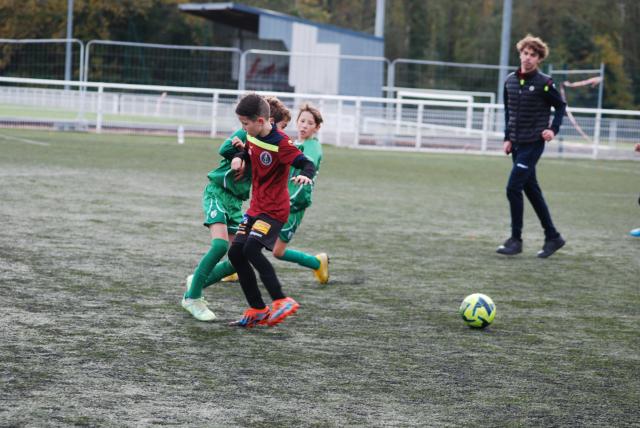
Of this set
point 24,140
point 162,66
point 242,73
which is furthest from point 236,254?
A: point 162,66

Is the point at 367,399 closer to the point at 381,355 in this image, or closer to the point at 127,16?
the point at 381,355

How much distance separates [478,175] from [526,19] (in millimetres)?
54088

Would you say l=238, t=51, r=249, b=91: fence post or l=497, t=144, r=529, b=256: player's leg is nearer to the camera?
l=497, t=144, r=529, b=256: player's leg

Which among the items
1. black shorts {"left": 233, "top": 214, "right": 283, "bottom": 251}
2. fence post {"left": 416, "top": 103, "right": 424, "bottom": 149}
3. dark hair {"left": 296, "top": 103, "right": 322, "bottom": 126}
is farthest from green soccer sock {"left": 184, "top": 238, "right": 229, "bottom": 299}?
fence post {"left": 416, "top": 103, "right": 424, "bottom": 149}

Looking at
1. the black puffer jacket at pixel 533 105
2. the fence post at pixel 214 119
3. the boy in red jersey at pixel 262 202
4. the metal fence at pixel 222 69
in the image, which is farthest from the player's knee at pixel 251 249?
the metal fence at pixel 222 69

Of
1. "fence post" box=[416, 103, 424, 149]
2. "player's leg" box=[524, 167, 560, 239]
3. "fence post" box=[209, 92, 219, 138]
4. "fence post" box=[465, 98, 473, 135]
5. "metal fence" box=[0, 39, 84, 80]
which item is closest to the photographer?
"player's leg" box=[524, 167, 560, 239]

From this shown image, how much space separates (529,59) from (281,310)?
13.8 ft

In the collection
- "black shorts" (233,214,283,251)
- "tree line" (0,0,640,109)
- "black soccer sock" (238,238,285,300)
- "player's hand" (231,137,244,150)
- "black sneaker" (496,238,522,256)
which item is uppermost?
"tree line" (0,0,640,109)

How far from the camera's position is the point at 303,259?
22.9 feet

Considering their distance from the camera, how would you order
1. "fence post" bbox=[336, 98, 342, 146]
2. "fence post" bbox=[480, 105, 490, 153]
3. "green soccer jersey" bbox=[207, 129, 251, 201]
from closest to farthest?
"green soccer jersey" bbox=[207, 129, 251, 201], "fence post" bbox=[336, 98, 342, 146], "fence post" bbox=[480, 105, 490, 153]

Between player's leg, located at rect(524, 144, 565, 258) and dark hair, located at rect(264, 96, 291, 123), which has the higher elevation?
dark hair, located at rect(264, 96, 291, 123)

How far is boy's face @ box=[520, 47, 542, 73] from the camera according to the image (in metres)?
8.72

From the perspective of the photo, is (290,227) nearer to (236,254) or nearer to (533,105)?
(236,254)

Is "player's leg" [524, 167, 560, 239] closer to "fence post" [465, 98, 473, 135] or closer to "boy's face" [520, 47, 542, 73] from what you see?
"boy's face" [520, 47, 542, 73]
